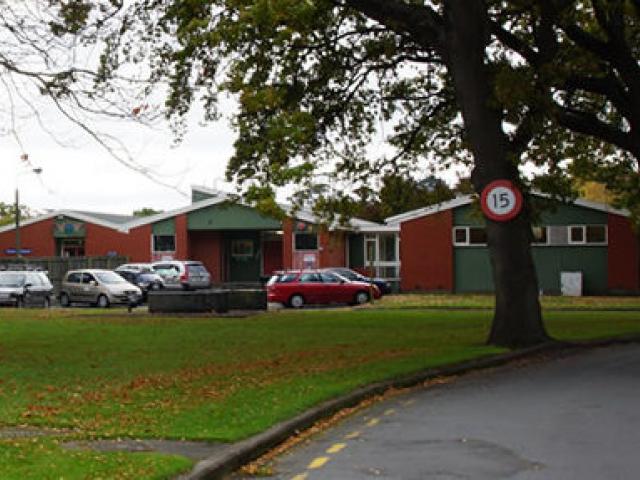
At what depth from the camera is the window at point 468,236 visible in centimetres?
4762

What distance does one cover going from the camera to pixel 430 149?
2758 cm

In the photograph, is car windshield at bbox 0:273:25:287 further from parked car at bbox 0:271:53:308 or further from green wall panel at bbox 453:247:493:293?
green wall panel at bbox 453:247:493:293

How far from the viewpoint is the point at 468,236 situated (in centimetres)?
4781

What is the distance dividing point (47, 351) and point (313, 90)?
8814 mm

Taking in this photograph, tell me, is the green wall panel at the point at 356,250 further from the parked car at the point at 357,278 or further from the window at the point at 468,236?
the window at the point at 468,236

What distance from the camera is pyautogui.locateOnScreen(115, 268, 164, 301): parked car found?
151 ft

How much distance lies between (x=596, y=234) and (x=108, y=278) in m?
21.1

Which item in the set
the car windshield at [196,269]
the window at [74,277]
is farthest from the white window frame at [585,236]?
the window at [74,277]

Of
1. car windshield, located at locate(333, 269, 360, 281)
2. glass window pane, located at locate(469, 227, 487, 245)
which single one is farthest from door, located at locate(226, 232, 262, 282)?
car windshield, located at locate(333, 269, 360, 281)

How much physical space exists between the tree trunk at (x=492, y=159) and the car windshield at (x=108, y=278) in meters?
25.6

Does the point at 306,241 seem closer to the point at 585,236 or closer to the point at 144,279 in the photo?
the point at 144,279

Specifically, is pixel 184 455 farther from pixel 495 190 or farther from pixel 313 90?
pixel 313 90

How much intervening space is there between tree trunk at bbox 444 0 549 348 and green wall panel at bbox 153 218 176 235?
39.2 m

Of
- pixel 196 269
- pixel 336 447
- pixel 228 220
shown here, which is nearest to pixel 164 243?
pixel 228 220
